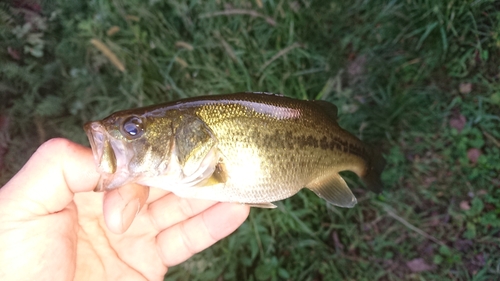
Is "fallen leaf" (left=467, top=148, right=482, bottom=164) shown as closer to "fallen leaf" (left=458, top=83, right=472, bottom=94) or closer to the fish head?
"fallen leaf" (left=458, top=83, right=472, bottom=94)

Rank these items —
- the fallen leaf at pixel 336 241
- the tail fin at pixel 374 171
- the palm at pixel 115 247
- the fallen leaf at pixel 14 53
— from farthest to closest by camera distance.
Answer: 1. the fallen leaf at pixel 14 53
2. the fallen leaf at pixel 336 241
3. the tail fin at pixel 374 171
4. the palm at pixel 115 247

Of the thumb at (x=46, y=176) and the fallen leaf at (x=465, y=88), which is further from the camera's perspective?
the fallen leaf at (x=465, y=88)

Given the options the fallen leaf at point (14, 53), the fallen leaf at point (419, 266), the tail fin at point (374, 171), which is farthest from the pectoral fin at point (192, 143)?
the fallen leaf at point (14, 53)

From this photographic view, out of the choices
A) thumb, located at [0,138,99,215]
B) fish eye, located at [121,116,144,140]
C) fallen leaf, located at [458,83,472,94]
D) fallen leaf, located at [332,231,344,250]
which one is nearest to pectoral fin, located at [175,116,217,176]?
fish eye, located at [121,116,144,140]

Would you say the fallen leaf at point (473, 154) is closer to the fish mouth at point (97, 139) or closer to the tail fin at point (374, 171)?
the tail fin at point (374, 171)

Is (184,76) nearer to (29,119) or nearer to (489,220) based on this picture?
(29,119)

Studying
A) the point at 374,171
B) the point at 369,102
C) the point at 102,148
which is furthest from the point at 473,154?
the point at 102,148
